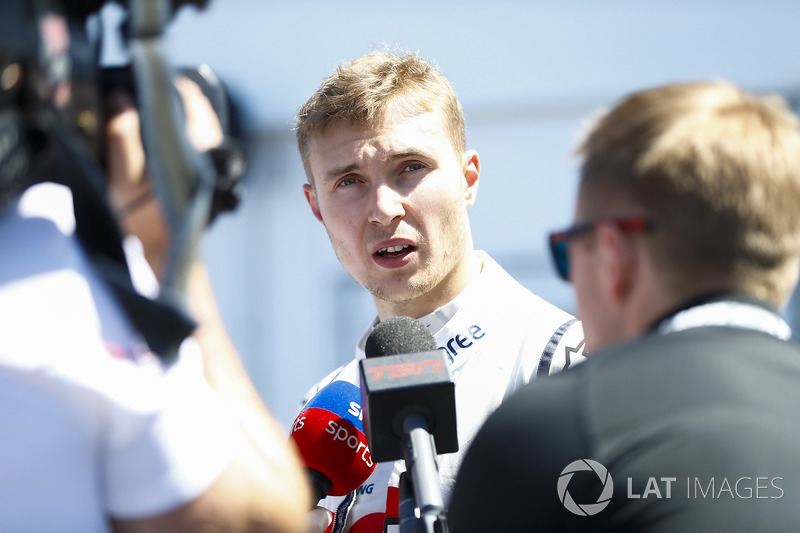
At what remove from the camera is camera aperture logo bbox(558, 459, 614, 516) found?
1.25 m

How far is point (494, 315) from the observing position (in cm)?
247

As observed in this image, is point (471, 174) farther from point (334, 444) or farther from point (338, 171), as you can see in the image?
point (334, 444)

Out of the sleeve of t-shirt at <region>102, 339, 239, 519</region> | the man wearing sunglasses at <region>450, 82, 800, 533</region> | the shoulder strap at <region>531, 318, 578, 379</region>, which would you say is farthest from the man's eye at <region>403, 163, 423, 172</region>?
the sleeve of t-shirt at <region>102, 339, 239, 519</region>

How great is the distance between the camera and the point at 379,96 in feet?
8.32

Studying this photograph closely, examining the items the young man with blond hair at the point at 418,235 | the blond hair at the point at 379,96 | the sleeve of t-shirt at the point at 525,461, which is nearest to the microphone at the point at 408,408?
the sleeve of t-shirt at the point at 525,461

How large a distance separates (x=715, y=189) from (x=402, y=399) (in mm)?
641

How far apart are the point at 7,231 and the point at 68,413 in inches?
9.7

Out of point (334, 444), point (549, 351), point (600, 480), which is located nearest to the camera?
point (600, 480)

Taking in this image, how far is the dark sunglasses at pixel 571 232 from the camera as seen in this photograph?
1386 mm

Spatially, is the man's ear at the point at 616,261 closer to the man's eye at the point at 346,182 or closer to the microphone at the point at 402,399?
the microphone at the point at 402,399

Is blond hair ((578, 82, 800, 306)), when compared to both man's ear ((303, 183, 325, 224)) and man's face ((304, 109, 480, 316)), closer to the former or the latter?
man's face ((304, 109, 480, 316))

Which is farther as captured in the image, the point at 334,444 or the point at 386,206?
the point at 386,206

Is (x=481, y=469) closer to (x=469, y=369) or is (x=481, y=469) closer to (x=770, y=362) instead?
(x=770, y=362)

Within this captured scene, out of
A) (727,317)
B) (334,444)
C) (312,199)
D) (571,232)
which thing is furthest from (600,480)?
(312,199)
